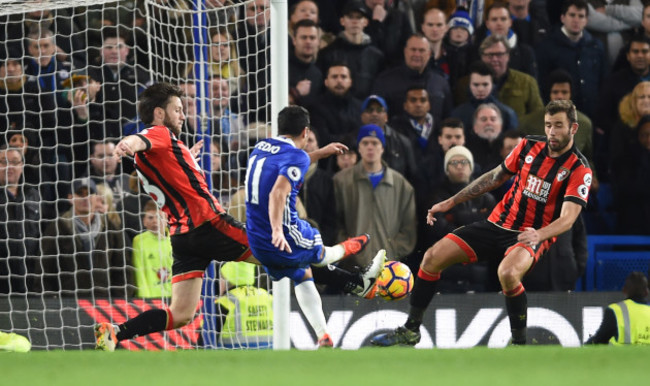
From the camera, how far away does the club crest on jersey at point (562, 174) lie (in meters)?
8.01

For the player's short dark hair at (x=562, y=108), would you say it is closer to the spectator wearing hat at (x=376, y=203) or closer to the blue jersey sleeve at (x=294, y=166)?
the blue jersey sleeve at (x=294, y=166)

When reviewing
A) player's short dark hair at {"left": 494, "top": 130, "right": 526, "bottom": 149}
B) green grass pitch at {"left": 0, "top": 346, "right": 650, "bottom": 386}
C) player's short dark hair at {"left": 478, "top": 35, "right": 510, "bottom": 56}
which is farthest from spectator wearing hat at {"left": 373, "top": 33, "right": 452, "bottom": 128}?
green grass pitch at {"left": 0, "top": 346, "right": 650, "bottom": 386}

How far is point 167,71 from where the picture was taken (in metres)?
10.6

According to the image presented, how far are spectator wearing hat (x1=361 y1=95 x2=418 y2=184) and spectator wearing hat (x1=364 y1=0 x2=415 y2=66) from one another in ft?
2.76

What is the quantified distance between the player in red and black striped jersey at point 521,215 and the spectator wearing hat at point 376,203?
1.70m

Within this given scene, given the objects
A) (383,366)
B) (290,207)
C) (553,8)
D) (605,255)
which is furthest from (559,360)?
(553,8)

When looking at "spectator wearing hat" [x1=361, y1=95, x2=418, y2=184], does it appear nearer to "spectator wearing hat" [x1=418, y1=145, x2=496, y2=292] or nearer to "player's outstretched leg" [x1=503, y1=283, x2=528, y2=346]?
"spectator wearing hat" [x1=418, y1=145, x2=496, y2=292]

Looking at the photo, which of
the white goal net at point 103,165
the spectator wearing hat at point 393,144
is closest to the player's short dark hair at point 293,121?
the white goal net at point 103,165

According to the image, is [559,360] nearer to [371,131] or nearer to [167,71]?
[371,131]

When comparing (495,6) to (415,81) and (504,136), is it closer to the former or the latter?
(415,81)

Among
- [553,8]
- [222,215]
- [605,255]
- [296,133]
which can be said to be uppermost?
[553,8]

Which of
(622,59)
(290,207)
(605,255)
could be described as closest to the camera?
(290,207)

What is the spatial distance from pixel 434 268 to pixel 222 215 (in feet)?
5.36

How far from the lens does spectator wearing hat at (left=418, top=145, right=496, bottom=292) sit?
1002 centimetres
